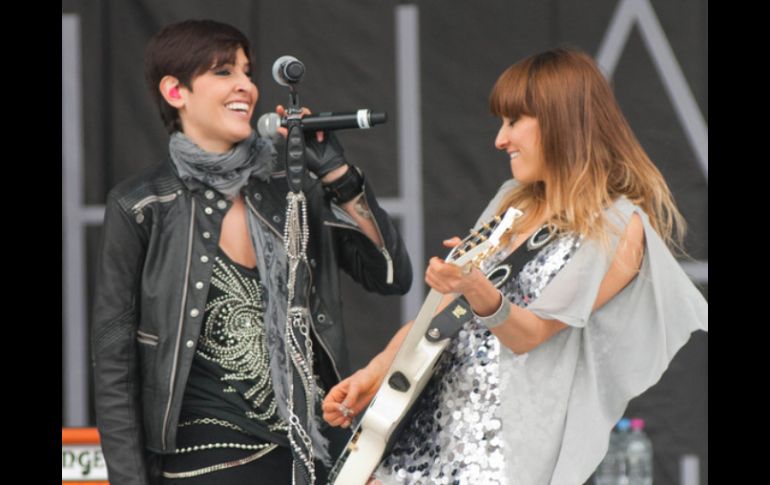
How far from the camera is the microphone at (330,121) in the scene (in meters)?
2.51

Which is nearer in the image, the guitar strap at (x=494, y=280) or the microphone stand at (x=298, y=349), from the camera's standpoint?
the guitar strap at (x=494, y=280)

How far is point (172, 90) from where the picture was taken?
2912 mm

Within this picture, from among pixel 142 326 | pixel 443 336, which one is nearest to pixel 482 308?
pixel 443 336

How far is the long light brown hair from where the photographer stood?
2.50 metres

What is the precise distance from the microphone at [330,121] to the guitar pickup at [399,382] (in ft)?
1.90

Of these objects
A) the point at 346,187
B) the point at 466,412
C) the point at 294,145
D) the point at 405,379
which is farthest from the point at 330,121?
the point at 466,412

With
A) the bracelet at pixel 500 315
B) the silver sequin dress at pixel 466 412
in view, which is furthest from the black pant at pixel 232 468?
the bracelet at pixel 500 315

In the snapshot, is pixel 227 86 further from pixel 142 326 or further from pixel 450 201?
pixel 450 201

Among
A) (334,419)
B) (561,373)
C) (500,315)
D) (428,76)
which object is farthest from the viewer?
(428,76)

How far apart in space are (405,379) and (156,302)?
707 millimetres

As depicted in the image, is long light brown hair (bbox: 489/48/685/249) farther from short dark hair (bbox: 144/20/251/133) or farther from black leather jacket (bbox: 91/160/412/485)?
short dark hair (bbox: 144/20/251/133)

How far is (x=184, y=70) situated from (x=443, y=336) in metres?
1.02

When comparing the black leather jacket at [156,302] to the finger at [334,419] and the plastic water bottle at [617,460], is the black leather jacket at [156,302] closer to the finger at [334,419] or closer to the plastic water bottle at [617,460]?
the finger at [334,419]

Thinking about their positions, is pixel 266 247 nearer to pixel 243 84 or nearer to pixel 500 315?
pixel 243 84
